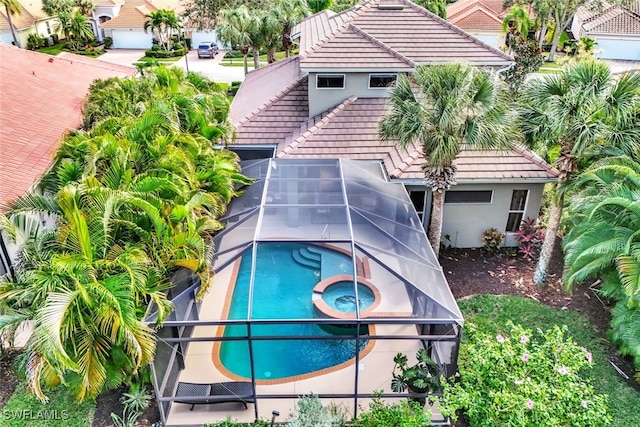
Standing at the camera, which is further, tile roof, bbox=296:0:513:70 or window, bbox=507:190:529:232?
tile roof, bbox=296:0:513:70

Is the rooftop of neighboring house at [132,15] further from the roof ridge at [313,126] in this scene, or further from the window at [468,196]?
the window at [468,196]

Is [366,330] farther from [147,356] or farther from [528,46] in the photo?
[528,46]

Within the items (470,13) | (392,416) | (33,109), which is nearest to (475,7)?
(470,13)

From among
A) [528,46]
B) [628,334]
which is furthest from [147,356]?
[528,46]

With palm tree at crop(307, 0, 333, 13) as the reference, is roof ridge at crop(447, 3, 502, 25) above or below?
below

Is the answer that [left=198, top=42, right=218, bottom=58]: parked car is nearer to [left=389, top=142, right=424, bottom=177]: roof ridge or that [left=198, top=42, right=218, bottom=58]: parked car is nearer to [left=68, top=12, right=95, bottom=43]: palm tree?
[left=68, top=12, right=95, bottom=43]: palm tree

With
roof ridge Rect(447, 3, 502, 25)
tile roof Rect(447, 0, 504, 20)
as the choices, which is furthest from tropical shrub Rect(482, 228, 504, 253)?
tile roof Rect(447, 0, 504, 20)

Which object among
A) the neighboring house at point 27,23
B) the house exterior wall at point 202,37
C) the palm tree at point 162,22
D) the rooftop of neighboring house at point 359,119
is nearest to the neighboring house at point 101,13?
the neighboring house at point 27,23
